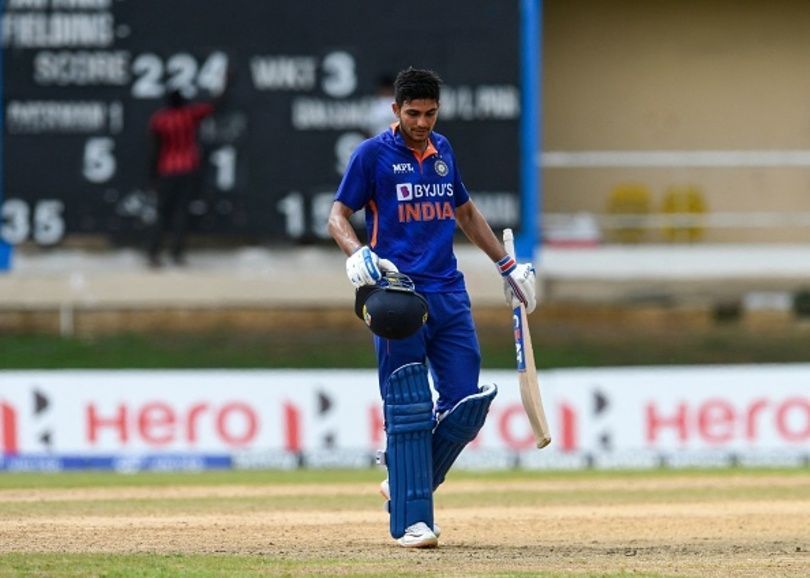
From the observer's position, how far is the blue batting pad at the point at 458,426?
8.13 metres

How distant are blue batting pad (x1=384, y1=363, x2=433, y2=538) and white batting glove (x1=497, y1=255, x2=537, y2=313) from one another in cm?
61

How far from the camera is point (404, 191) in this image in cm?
805

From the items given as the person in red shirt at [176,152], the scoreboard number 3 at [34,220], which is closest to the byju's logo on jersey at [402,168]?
the person in red shirt at [176,152]

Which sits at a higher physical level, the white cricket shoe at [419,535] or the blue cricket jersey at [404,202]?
the blue cricket jersey at [404,202]

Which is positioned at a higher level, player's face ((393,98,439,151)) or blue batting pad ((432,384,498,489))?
player's face ((393,98,439,151))

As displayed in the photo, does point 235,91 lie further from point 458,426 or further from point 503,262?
point 458,426

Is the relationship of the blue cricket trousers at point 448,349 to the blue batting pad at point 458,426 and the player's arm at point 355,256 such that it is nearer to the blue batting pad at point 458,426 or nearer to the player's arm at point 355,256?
the blue batting pad at point 458,426

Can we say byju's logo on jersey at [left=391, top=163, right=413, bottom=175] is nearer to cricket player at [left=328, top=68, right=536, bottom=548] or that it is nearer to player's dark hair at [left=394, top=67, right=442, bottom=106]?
cricket player at [left=328, top=68, right=536, bottom=548]

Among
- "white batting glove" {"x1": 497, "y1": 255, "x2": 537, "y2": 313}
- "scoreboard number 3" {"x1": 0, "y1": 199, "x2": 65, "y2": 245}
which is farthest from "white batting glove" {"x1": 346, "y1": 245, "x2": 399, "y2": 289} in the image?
"scoreboard number 3" {"x1": 0, "y1": 199, "x2": 65, "y2": 245}

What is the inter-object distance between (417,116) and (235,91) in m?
9.94

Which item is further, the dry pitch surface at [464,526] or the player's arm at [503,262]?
the player's arm at [503,262]

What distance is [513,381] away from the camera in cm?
1716

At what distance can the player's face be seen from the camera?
26.2ft

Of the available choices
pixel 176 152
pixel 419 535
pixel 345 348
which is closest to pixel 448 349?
pixel 419 535
